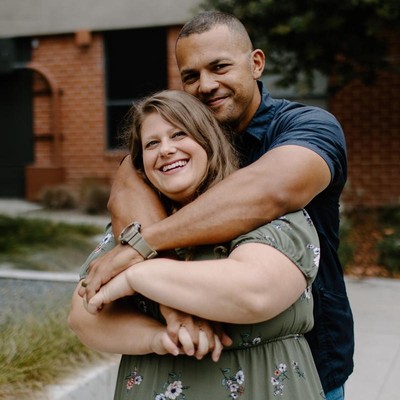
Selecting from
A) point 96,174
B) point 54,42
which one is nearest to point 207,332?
point 96,174

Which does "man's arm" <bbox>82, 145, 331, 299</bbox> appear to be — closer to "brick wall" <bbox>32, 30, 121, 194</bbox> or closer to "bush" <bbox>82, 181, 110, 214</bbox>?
"bush" <bbox>82, 181, 110, 214</bbox>

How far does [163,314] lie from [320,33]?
7021 mm

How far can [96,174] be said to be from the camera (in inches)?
474

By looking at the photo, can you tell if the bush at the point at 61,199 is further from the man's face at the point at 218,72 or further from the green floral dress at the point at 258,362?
the green floral dress at the point at 258,362

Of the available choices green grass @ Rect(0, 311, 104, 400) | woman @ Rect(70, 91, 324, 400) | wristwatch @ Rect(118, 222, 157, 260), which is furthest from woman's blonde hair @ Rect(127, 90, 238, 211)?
green grass @ Rect(0, 311, 104, 400)

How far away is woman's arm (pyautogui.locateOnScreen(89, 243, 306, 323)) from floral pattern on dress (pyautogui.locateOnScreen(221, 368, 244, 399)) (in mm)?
194

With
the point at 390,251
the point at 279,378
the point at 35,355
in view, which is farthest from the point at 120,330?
the point at 390,251

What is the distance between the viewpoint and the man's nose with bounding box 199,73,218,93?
7.16 feet

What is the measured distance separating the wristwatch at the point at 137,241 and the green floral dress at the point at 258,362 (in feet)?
0.45

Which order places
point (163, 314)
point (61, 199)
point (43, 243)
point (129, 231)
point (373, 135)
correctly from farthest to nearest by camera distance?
1. point (61, 199)
2. point (373, 135)
3. point (43, 243)
4. point (129, 231)
5. point (163, 314)

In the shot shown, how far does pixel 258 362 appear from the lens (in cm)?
184

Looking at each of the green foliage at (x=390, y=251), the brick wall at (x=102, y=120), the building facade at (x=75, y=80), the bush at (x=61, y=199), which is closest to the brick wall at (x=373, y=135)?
the brick wall at (x=102, y=120)

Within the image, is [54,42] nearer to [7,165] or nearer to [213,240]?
[7,165]

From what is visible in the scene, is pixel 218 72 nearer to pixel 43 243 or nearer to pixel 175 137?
pixel 175 137
